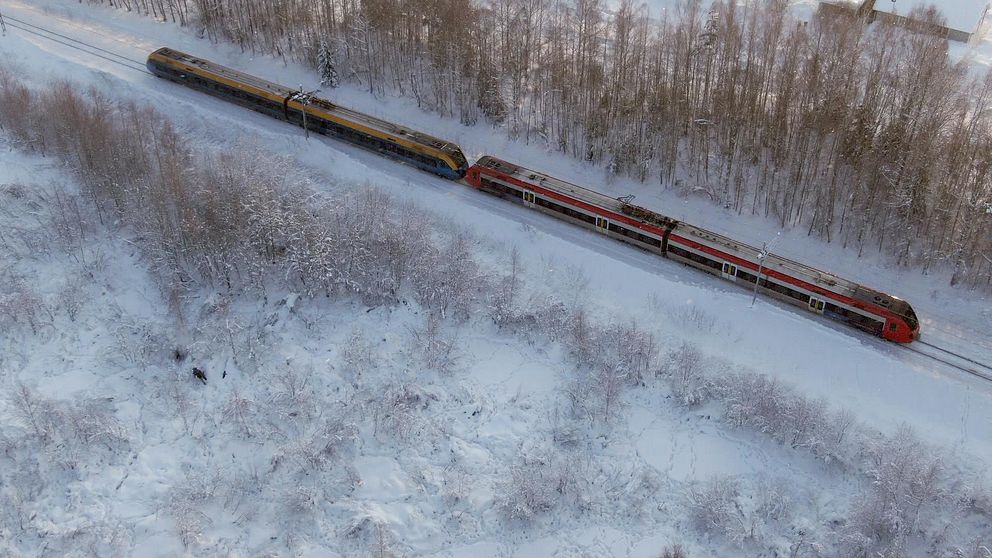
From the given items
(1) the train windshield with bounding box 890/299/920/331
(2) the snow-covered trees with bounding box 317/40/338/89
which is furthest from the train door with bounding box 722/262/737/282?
(2) the snow-covered trees with bounding box 317/40/338/89

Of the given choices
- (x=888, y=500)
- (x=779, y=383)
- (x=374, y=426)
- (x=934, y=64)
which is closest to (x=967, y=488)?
(x=888, y=500)

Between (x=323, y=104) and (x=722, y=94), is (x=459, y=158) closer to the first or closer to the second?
(x=323, y=104)

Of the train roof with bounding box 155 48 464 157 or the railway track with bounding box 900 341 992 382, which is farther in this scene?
the train roof with bounding box 155 48 464 157

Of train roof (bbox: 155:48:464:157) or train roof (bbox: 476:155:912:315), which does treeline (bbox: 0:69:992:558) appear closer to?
train roof (bbox: 476:155:912:315)

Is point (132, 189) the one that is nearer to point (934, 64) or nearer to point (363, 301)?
point (363, 301)

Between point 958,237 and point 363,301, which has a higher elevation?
point 958,237
